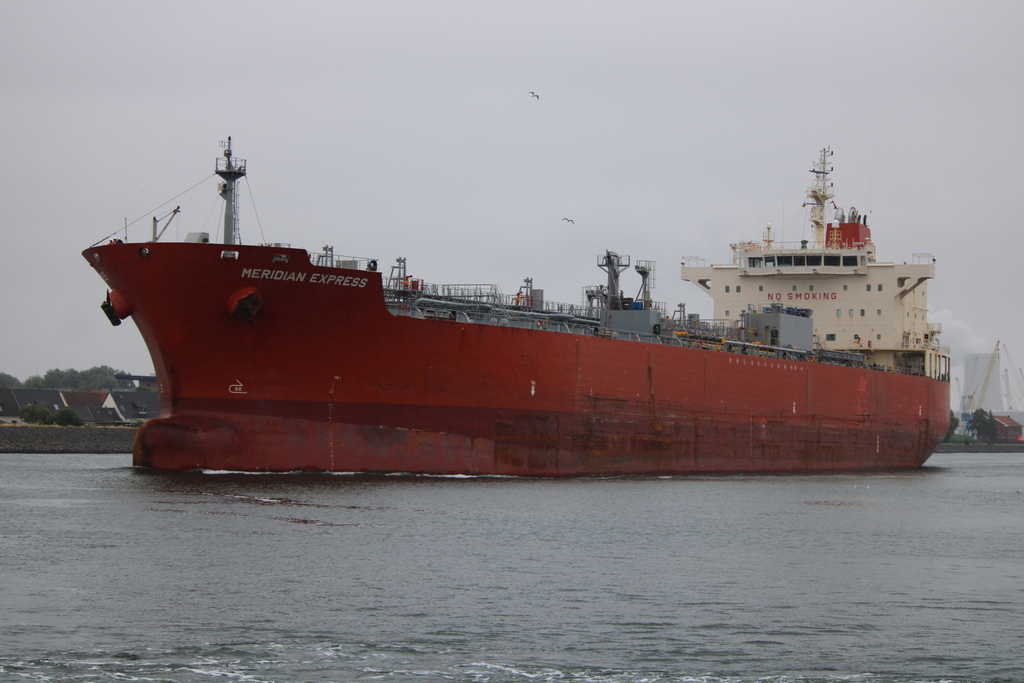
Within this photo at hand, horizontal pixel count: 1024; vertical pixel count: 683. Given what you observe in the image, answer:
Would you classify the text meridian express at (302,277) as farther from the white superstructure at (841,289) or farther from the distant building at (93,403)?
the distant building at (93,403)

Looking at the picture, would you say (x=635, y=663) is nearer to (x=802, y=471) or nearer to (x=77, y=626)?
(x=77, y=626)

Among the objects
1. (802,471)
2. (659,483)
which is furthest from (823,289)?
(659,483)

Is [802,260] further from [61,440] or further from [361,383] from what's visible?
[61,440]

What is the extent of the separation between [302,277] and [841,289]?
2102cm

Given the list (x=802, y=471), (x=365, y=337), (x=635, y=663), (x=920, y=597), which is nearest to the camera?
(x=635, y=663)

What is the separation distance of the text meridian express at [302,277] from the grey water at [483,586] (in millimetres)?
3542

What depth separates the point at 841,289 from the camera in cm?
3612

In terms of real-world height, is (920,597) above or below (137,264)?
below

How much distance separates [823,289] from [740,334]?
19.2 ft

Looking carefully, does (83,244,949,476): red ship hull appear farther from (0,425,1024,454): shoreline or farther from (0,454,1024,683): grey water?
(0,425,1024,454): shoreline

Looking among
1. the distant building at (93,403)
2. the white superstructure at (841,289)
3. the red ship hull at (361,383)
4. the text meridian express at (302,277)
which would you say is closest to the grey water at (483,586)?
the red ship hull at (361,383)

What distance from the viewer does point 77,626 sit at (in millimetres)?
10688

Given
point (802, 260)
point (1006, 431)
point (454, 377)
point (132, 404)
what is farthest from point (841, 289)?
point (1006, 431)

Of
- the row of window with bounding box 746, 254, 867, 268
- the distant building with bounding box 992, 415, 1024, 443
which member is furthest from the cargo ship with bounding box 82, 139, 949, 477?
the distant building with bounding box 992, 415, 1024, 443
